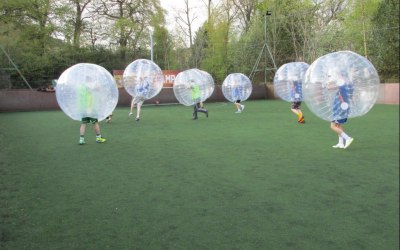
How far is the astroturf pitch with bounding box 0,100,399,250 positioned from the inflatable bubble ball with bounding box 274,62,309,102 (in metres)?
4.03

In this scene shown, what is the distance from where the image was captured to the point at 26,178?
5.42 meters

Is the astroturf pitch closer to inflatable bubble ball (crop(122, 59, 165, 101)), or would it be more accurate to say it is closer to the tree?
inflatable bubble ball (crop(122, 59, 165, 101))

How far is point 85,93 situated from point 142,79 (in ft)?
19.8

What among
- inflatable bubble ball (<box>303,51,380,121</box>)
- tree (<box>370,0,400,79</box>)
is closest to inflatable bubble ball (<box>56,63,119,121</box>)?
inflatable bubble ball (<box>303,51,380,121</box>)

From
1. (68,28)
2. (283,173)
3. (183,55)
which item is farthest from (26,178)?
(183,55)

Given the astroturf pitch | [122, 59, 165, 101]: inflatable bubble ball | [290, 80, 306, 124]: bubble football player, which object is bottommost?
the astroturf pitch

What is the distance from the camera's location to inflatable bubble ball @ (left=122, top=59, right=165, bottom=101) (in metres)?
13.4

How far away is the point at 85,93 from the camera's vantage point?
7457 millimetres

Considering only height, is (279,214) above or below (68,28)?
below

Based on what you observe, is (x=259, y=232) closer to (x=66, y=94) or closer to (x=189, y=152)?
(x=189, y=152)

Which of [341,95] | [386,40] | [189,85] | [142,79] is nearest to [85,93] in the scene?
[341,95]

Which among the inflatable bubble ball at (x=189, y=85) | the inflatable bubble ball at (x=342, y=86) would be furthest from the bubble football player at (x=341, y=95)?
the inflatable bubble ball at (x=189, y=85)

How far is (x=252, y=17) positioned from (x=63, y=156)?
88.6 feet

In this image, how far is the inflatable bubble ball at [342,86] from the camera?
4.95 metres
